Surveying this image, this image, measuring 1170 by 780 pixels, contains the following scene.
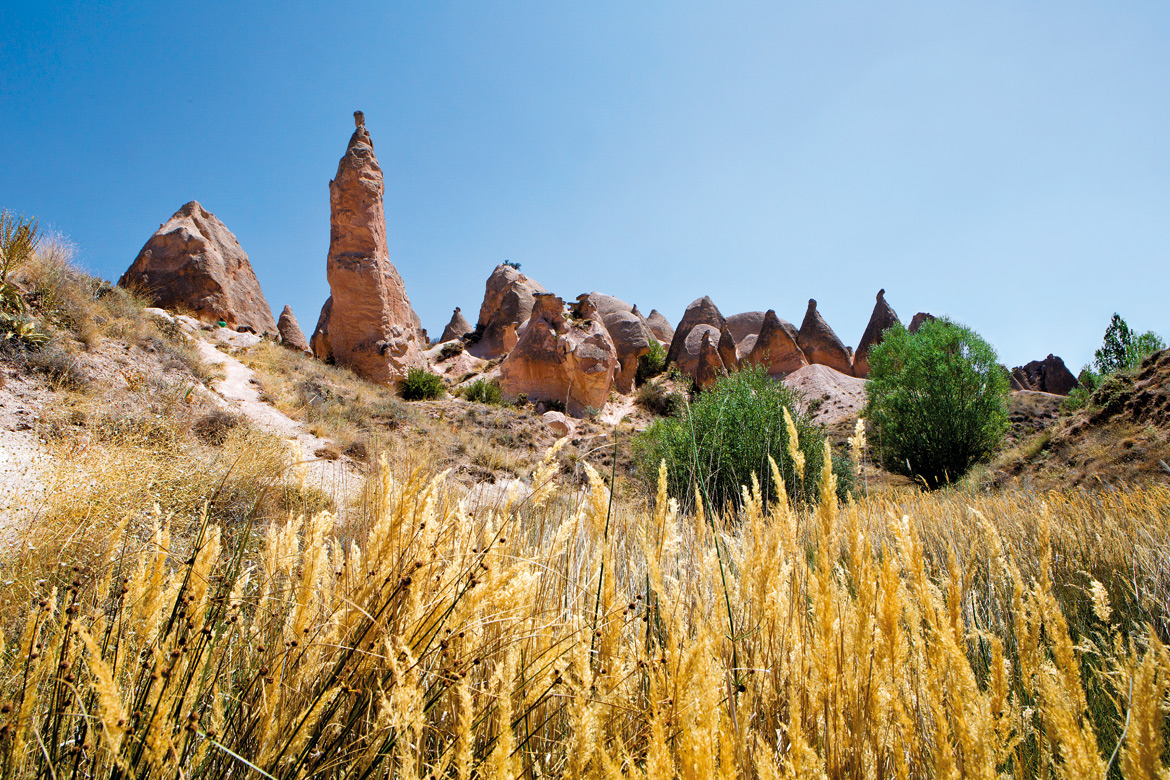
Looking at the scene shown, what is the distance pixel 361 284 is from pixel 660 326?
2891 centimetres

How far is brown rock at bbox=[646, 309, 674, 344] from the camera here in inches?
1727

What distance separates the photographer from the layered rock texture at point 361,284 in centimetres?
2027

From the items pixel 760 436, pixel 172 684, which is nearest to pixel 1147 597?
pixel 172 684

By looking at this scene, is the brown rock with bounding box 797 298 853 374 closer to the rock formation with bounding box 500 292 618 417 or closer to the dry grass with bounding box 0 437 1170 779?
the rock formation with bounding box 500 292 618 417

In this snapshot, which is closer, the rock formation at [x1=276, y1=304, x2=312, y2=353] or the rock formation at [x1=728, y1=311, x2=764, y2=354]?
the rock formation at [x1=276, y1=304, x2=312, y2=353]

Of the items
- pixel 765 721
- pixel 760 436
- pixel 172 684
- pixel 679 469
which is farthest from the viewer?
pixel 679 469

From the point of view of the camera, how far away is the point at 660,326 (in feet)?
146

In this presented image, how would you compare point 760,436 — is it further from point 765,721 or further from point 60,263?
point 60,263

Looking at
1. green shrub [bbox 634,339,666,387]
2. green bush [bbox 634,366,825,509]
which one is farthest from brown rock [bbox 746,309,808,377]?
green bush [bbox 634,366,825,509]

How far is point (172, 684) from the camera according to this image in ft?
3.31

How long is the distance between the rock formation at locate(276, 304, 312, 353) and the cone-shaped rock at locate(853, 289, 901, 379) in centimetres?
3222

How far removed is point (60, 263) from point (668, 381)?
24.7m

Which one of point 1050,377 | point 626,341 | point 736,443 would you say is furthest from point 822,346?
point 736,443

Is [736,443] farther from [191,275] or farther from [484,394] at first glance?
[191,275]
